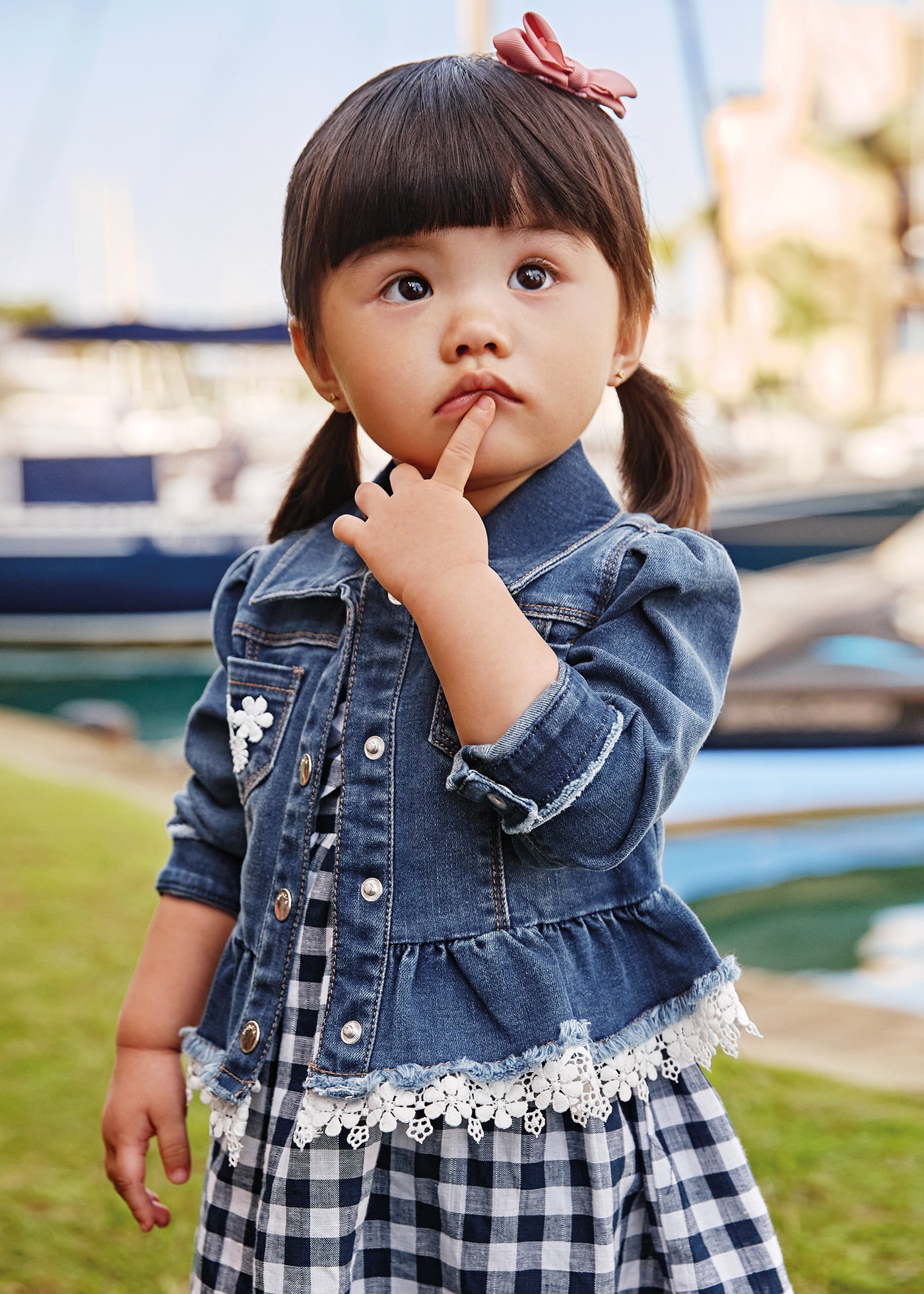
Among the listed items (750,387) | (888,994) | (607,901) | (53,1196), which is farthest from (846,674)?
(607,901)

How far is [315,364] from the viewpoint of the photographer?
0.97 m

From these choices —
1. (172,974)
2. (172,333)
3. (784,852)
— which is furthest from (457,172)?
(172,333)

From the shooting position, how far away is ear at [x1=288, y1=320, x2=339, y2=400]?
37.9 inches

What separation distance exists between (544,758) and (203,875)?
16.2 inches

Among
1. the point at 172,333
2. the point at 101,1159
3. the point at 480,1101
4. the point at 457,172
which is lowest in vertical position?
the point at 101,1159

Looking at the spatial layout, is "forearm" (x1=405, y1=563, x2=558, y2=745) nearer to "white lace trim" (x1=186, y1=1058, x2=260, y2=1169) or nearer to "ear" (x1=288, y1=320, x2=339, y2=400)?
"ear" (x1=288, y1=320, x2=339, y2=400)

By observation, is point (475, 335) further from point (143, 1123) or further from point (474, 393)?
point (143, 1123)

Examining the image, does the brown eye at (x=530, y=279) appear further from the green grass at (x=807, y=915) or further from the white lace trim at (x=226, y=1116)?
the green grass at (x=807, y=915)

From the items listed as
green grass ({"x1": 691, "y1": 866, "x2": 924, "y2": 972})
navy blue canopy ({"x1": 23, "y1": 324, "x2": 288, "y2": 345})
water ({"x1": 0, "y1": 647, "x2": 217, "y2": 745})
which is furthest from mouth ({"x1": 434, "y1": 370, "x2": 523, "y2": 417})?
water ({"x1": 0, "y1": 647, "x2": 217, "y2": 745})

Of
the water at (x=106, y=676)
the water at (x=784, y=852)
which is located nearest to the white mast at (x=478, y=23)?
the water at (x=784, y=852)

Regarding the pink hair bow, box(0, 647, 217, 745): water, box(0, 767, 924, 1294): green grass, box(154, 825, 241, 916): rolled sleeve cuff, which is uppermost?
the pink hair bow

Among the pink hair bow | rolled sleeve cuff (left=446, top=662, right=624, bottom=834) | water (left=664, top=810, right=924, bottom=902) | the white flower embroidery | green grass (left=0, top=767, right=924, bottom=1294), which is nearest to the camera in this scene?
rolled sleeve cuff (left=446, top=662, right=624, bottom=834)

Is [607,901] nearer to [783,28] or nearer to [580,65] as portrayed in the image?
[580,65]

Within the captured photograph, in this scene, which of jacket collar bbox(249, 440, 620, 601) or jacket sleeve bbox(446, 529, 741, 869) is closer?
jacket sleeve bbox(446, 529, 741, 869)
